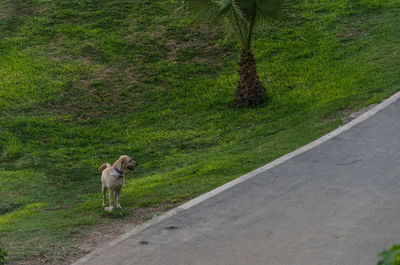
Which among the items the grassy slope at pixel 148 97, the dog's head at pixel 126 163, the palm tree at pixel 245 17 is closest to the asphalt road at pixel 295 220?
the grassy slope at pixel 148 97

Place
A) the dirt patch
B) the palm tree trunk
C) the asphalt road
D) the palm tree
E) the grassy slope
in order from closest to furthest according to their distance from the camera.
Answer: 1. the asphalt road
2. the grassy slope
3. the dirt patch
4. the palm tree
5. the palm tree trunk

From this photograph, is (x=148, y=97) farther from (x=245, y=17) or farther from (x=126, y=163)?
(x=126, y=163)

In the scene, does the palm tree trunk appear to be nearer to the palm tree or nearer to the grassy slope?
the palm tree

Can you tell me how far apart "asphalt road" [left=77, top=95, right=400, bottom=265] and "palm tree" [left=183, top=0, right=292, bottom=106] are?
4.94m

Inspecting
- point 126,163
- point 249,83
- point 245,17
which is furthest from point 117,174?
point 249,83

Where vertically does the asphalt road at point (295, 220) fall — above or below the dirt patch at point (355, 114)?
below

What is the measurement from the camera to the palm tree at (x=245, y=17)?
45.1 ft

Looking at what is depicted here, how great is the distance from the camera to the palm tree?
13734 mm

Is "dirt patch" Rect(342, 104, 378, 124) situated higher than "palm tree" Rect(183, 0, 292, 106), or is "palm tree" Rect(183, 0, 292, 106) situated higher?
"palm tree" Rect(183, 0, 292, 106)

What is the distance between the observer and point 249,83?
15320mm

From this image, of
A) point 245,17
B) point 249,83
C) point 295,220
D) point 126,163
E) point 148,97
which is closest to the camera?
point 295,220

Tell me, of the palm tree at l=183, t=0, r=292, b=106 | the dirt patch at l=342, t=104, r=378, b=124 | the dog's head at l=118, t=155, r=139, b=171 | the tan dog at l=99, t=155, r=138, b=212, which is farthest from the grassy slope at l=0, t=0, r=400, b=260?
the dog's head at l=118, t=155, r=139, b=171

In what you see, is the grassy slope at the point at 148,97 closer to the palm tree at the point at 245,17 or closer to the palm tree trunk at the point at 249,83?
the palm tree trunk at the point at 249,83

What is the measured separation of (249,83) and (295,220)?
7.72m
